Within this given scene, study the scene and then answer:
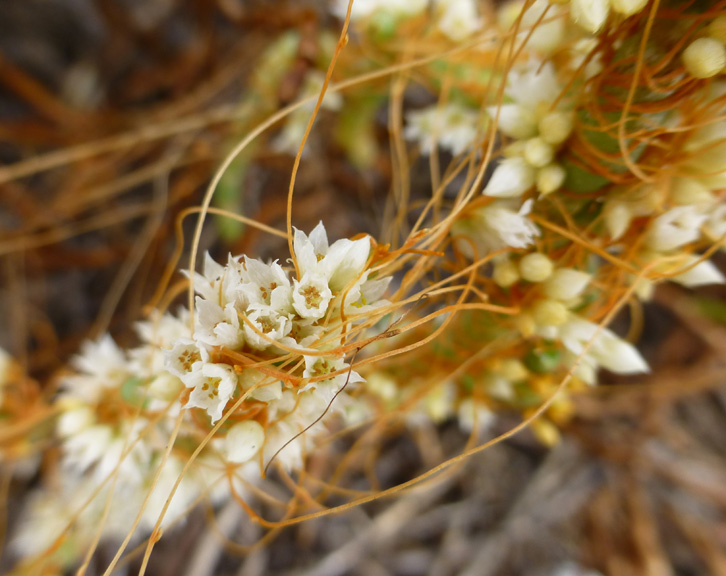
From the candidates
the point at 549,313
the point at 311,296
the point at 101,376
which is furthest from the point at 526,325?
the point at 101,376

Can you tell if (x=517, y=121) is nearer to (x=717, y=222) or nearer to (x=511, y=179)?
(x=511, y=179)

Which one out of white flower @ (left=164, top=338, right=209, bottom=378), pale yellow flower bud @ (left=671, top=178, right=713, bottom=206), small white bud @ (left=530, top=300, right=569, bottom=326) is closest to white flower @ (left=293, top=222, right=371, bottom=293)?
white flower @ (left=164, top=338, right=209, bottom=378)

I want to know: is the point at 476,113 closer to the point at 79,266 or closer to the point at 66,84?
the point at 79,266

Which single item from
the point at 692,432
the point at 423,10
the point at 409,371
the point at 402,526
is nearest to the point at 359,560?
the point at 402,526

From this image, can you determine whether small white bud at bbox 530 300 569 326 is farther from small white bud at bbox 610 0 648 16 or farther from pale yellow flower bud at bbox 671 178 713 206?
small white bud at bbox 610 0 648 16

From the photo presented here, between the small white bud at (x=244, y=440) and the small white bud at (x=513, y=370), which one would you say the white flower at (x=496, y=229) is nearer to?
the small white bud at (x=513, y=370)
